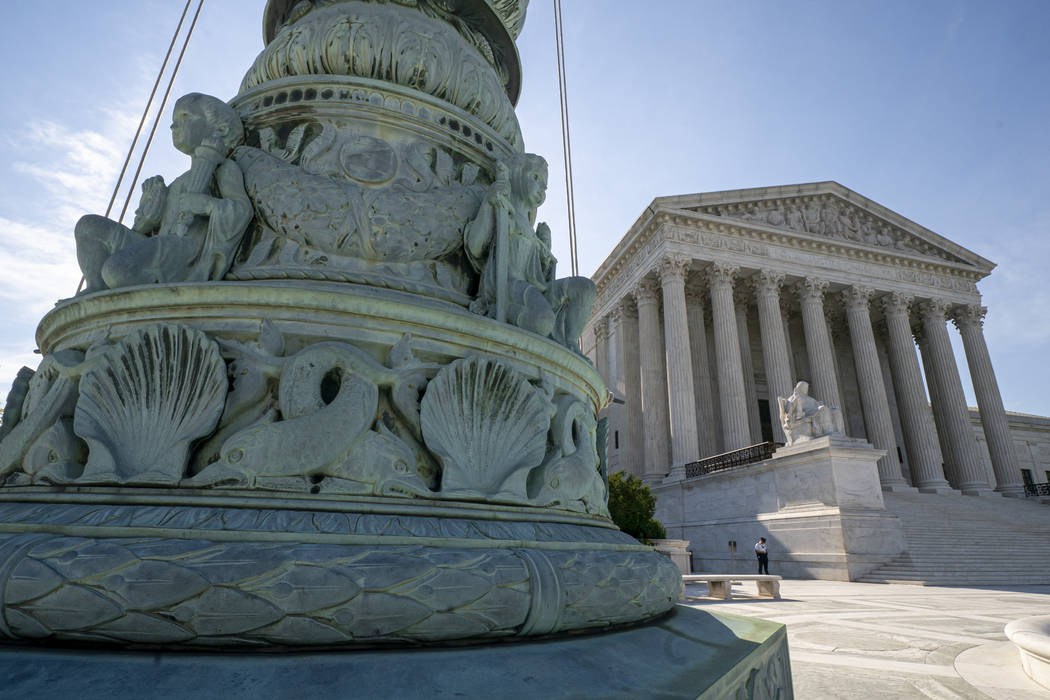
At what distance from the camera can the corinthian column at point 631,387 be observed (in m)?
30.5

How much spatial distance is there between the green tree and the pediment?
16.6 metres

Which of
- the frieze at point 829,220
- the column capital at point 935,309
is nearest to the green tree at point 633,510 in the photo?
the frieze at point 829,220

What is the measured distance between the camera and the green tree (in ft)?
56.1

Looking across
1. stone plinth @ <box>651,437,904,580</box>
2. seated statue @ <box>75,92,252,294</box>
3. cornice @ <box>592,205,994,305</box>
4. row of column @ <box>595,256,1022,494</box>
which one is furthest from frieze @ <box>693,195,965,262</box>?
seated statue @ <box>75,92,252,294</box>

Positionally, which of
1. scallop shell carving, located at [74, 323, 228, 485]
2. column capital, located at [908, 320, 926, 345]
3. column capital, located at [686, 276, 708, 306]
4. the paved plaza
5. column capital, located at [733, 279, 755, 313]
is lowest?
the paved plaza

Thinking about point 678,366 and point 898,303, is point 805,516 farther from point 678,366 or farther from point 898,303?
point 898,303

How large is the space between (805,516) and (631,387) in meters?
14.4

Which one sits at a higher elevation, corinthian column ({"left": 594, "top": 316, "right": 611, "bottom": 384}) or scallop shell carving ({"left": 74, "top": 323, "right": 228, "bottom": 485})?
corinthian column ({"left": 594, "top": 316, "right": 611, "bottom": 384})

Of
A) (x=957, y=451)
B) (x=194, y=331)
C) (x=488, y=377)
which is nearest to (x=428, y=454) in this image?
(x=488, y=377)

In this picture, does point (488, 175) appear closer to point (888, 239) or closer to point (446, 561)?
point (446, 561)

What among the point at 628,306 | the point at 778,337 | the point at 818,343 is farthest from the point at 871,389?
the point at 628,306

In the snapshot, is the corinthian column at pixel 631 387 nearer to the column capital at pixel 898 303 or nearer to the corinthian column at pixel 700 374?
the corinthian column at pixel 700 374

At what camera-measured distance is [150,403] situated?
88.2 inches

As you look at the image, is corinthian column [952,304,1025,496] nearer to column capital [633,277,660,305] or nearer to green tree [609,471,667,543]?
column capital [633,277,660,305]
